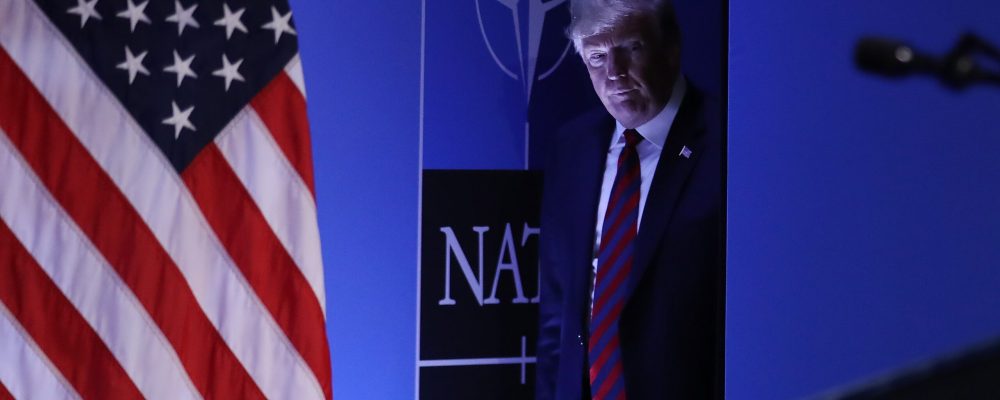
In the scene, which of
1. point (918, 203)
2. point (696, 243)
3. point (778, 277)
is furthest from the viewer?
point (696, 243)

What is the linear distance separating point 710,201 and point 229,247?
1.17 m

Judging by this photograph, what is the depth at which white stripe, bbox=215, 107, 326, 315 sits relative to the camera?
263cm

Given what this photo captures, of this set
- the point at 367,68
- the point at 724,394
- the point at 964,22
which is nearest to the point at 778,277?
the point at 724,394

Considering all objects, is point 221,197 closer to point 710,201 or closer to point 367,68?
point 367,68

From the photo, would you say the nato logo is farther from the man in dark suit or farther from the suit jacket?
the suit jacket

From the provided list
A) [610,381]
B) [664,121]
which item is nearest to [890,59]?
[664,121]

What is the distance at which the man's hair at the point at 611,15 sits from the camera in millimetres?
2543

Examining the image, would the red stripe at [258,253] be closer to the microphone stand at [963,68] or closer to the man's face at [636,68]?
the man's face at [636,68]

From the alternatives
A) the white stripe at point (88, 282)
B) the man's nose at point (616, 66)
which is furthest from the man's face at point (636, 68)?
the white stripe at point (88, 282)

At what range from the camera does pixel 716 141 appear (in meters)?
2.40

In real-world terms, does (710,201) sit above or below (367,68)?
below

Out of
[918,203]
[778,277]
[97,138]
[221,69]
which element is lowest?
[778,277]

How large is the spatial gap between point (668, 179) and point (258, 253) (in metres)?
1.02

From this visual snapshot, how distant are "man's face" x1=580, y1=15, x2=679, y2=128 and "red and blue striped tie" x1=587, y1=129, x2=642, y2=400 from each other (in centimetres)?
6
